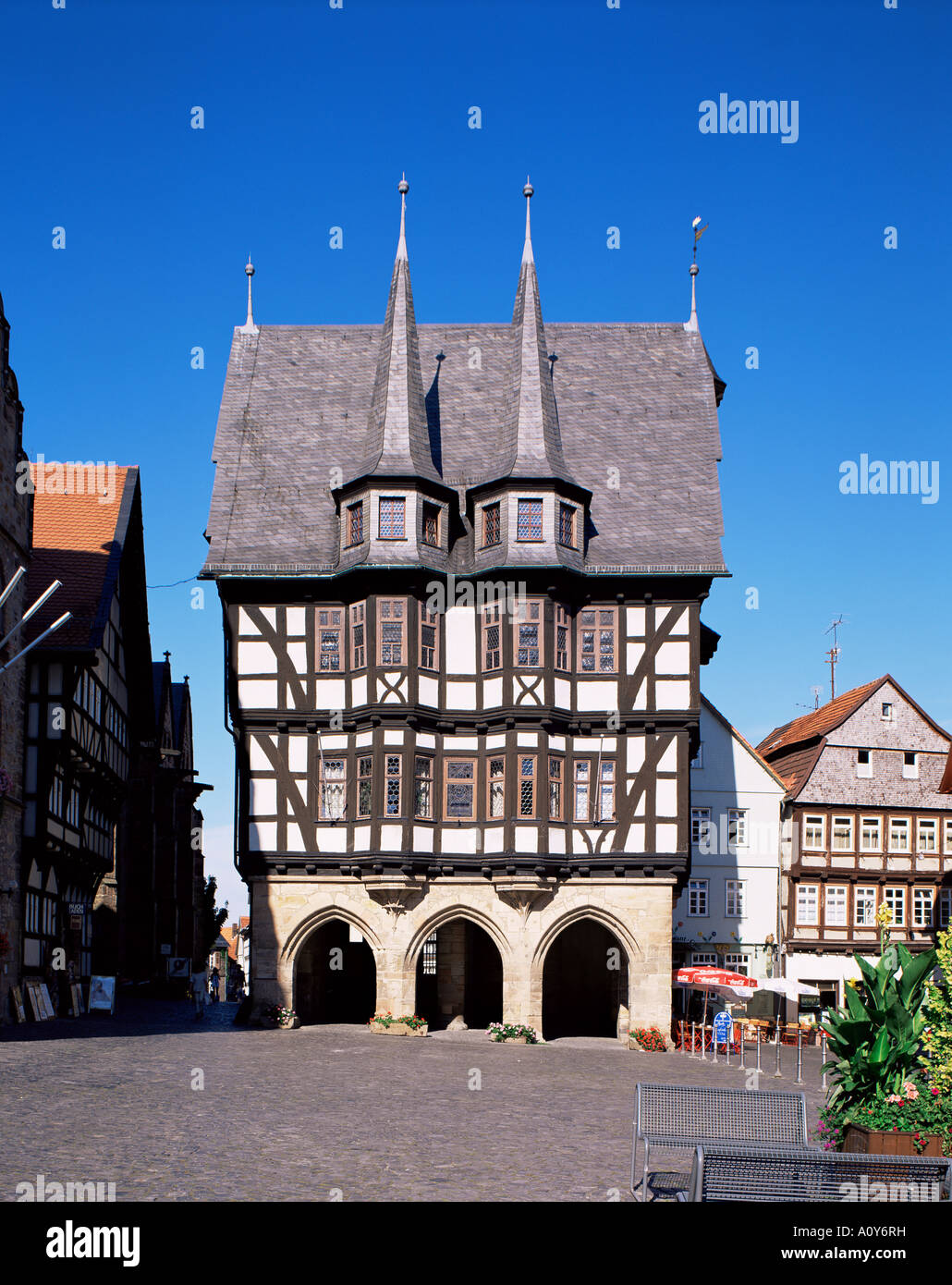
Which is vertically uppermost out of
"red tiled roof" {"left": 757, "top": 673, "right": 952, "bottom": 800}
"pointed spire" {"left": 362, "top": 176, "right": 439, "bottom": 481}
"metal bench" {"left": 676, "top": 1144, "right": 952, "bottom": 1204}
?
"pointed spire" {"left": 362, "top": 176, "right": 439, "bottom": 481}

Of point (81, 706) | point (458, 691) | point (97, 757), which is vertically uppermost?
point (458, 691)

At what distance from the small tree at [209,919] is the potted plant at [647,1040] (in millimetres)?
38609

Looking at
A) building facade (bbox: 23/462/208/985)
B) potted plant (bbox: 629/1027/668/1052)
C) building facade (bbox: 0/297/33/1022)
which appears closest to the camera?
building facade (bbox: 0/297/33/1022)

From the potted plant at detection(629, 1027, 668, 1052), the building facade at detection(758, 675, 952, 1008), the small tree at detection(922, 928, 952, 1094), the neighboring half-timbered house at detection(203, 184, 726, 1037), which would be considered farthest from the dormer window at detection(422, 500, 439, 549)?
the small tree at detection(922, 928, 952, 1094)

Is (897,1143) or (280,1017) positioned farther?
(280,1017)

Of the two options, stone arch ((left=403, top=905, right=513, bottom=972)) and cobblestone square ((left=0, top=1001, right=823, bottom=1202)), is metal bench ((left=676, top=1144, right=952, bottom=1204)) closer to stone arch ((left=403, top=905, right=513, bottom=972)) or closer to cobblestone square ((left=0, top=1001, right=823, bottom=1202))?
cobblestone square ((left=0, top=1001, right=823, bottom=1202))

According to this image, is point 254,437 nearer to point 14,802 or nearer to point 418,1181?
point 14,802

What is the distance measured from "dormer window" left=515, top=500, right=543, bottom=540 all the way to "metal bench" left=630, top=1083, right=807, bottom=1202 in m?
22.4

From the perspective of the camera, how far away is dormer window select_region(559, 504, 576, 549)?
33.8 m

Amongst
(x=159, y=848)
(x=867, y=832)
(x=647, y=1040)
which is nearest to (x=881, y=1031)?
(x=647, y=1040)

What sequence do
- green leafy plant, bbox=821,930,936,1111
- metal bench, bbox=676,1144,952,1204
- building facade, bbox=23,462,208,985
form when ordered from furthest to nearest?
building facade, bbox=23,462,208,985 → green leafy plant, bbox=821,930,936,1111 → metal bench, bbox=676,1144,952,1204

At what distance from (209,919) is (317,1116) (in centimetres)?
6070

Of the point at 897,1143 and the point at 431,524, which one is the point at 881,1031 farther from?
the point at 431,524

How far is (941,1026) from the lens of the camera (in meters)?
12.8
